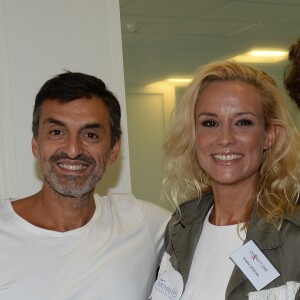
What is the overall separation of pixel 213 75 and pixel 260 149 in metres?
0.31

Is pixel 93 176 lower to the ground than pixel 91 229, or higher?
higher

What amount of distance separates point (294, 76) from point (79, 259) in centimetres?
95

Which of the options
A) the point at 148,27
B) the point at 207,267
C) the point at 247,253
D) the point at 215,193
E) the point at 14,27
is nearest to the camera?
the point at 247,253

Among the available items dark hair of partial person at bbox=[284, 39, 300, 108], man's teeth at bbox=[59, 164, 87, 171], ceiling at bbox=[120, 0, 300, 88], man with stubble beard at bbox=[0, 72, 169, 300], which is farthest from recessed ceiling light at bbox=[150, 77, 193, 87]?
dark hair of partial person at bbox=[284, 39, 300, 108]

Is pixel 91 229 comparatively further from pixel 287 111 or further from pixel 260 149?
pixel 287 111

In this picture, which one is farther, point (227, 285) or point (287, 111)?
point (287, 111)

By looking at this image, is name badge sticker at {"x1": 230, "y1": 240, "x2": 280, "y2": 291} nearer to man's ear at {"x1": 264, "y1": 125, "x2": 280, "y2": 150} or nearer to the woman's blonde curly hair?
the woman's blonde curly hair

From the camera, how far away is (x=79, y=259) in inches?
80.7

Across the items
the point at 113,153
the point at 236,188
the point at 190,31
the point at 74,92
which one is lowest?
the point at 236,188

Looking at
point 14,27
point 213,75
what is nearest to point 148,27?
point 14,27

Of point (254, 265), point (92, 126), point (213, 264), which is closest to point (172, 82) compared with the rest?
point (92, 126)

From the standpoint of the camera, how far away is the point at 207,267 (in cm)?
193

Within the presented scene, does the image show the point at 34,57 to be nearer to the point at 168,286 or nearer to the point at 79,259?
the point at 79,259

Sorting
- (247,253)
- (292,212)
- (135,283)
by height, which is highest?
(292,212)
